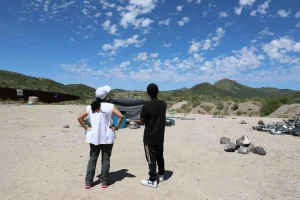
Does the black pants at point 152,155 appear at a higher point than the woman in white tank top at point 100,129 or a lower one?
lower

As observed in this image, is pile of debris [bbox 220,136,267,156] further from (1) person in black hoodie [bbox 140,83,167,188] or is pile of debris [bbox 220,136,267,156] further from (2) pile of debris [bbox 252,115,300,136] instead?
(2) pile of debris [bbox 252,115,300,136]

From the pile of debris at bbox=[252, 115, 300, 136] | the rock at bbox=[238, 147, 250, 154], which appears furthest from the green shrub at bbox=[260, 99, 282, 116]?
the rock at bbox=[238, 147, 250, 154]

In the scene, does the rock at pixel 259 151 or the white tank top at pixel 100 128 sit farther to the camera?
the rock at pixel 259 151

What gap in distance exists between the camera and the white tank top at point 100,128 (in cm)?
469

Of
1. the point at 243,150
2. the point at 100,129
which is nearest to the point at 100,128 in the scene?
the point at 100,129

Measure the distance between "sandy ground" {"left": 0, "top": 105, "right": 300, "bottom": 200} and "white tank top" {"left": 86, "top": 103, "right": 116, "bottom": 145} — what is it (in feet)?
2.88

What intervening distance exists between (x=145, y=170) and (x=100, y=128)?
1.74m

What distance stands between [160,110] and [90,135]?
1.32 meters

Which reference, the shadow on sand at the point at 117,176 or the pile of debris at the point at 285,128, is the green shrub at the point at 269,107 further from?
the shadow on sand at the point at 117,176

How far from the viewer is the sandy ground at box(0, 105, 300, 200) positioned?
4676mm

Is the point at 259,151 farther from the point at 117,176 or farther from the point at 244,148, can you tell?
the point at 117,176

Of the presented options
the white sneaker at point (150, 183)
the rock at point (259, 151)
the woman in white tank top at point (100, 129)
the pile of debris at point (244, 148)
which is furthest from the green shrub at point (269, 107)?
the woman in white tank top at point (100, 129)

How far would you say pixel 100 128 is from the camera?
15.5 feet

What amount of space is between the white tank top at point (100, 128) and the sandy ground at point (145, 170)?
2.88 ft
